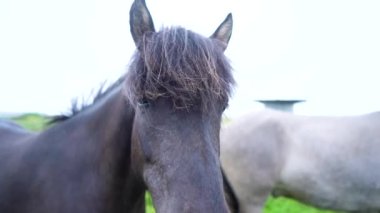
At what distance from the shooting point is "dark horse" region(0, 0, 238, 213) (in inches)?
80.8

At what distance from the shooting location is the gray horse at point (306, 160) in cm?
570

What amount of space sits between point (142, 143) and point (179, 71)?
0.35 m

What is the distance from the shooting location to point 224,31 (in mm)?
2658

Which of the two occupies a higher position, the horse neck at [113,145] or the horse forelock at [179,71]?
the horse forelock at [179,71]

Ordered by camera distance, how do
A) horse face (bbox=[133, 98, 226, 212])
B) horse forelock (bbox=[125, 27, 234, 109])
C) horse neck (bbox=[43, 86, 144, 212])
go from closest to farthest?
horse face (bbox=[133, 98, 226, 212]), horse forelock (bbox=[125, 27, 234, 109]), horse neck (bbox=[43, 86, 144, 212])

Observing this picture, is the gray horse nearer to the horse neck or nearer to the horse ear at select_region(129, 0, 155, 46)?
the horse neck

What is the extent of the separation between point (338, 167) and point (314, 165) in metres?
0.26

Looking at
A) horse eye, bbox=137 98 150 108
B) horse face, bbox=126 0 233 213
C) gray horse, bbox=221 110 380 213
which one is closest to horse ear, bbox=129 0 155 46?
horse face, bbox=126 0 233 213

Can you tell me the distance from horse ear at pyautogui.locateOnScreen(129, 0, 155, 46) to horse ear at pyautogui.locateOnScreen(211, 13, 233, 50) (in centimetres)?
39

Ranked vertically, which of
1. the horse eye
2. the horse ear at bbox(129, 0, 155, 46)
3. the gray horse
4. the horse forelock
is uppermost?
the horse ear at bbox(129, 0, 155, 46)

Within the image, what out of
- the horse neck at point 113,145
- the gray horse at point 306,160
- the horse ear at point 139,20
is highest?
the horse ear at point 139,20

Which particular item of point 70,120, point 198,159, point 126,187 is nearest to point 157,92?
point 198,159

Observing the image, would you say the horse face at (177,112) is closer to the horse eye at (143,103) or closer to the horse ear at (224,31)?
the horse eye at (143,103)

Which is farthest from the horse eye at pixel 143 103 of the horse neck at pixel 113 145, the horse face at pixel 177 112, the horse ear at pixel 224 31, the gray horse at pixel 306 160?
the gray horse at pixel 306 160
